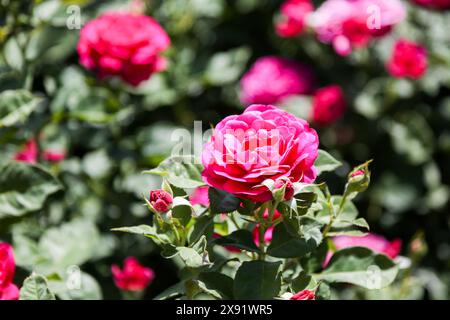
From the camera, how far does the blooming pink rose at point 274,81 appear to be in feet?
8.27

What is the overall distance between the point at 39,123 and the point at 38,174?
34 centimetres

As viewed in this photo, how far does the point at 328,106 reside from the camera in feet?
7.93

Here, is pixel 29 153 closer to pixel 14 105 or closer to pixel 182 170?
pixel 14 105

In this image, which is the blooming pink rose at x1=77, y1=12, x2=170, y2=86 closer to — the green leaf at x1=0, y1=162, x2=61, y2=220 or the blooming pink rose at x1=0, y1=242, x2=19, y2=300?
the green leaf at x1=0, y1=162, x2=61, y2=220

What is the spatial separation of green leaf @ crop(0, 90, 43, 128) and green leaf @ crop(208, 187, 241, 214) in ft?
2.13

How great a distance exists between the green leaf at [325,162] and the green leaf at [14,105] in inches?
27.8

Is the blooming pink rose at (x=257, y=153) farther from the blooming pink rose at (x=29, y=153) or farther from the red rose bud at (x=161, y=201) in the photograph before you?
the blooming pink rose at (x=29, y=153)

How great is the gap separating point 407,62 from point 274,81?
1.46 feet

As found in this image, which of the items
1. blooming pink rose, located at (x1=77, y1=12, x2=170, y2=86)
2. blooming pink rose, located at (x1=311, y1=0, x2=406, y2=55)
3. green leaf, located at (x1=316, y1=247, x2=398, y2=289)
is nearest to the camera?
green leaf, located at (x1=316, y1=247, x2=398, y2=289)

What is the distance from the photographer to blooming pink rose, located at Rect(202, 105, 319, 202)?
1.12 metres

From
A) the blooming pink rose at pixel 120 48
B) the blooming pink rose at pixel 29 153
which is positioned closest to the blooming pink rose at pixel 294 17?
the blooming pink rose at pixel 120 48

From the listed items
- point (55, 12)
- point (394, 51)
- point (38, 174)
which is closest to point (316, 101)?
point (394, 51)

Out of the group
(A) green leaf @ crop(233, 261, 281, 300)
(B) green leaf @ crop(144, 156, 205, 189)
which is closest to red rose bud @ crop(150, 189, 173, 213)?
(B) green leaf @ crop(144, 156, 205, 189)

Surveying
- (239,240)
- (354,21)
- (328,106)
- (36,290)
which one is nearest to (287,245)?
(239,240)
